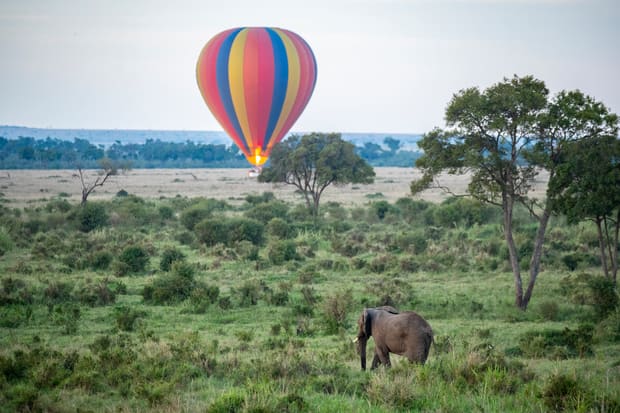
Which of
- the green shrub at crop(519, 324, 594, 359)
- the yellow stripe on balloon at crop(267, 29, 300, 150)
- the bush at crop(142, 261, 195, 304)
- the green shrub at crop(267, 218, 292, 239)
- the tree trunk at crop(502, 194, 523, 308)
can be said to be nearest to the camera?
the green shrub at crop(519, 324, 594, 359)

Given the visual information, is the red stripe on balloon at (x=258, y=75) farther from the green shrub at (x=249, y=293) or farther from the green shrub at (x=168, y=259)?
the green shrub at (x=249, y=293)

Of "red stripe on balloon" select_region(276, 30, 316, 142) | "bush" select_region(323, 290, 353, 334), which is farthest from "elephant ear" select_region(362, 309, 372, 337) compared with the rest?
"red stripe on balloon" select_region(276, 30, 316, 142)

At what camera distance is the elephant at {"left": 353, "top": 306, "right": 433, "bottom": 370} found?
1220 centimetres

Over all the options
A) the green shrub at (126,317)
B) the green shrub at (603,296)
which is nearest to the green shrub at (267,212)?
the green shrub at (126,317)

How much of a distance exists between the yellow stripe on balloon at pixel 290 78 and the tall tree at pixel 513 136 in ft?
45.4

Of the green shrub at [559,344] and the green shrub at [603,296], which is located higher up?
the green shrub at [603,296]

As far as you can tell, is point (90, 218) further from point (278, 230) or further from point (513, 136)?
point (513, 136)

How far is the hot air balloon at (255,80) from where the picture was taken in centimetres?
3362

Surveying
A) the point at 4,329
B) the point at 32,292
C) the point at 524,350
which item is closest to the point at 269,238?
the point at 32,292

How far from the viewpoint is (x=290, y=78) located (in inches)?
1340

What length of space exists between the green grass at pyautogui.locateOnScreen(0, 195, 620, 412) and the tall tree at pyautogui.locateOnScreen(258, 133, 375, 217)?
1330cm

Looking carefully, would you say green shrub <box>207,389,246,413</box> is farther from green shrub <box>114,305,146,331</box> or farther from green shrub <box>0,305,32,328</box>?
green shrub <box>0,305,32,328</box>

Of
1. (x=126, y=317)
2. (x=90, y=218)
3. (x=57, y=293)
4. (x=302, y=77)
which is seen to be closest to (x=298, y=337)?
(x=126, y=317)

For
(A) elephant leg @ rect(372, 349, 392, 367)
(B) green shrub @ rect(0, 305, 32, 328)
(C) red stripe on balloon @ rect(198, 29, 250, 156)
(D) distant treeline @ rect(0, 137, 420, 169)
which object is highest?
(C) red stripe on balloon @ rect(198, 29, 250, 156)
